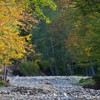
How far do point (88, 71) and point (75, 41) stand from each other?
29.8ft

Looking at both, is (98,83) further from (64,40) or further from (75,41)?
(64,40)

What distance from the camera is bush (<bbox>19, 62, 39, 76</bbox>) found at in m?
52.2

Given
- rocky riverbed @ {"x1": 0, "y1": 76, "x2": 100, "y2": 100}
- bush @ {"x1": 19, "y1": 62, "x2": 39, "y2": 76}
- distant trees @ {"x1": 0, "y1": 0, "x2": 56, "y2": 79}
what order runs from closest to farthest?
1. distant trees @ {"x1": 0, "y1": 0, "x2": 56, "y2": 79}
2. rocky riverbed @ {"x1": 0, "y1": 76, "x2": 100, "y2": 100}
3. bush @ {"x1": 19, "y1": 62, "x2": 39, "y2": 76}

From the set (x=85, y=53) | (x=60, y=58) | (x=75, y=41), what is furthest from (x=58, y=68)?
(x=85, y=53)

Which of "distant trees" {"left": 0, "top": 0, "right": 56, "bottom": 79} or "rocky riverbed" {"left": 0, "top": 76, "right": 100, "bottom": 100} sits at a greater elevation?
"distant trees" {"left": 0, "top": 0, "right": 56, "bottom": 79}

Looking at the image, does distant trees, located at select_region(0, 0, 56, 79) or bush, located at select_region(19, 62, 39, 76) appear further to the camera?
bush, located at select_region(19, 62, 39, 76)

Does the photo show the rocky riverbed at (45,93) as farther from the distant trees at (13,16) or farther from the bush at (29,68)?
the bush at (29,68)

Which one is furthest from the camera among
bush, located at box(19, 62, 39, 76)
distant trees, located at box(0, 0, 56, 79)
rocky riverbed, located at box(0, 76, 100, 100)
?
bush, located at box(19, 62, 39, 76)

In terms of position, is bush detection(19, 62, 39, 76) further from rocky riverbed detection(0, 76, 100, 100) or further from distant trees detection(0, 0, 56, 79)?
distant trees detection(0, 0, 56, 79)

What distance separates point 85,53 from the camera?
133ft

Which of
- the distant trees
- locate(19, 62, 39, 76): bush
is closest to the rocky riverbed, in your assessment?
the distant trees

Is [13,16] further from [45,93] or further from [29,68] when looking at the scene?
[29,68]

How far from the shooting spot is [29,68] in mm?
52312

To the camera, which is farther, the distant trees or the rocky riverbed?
the rocky riverbed
